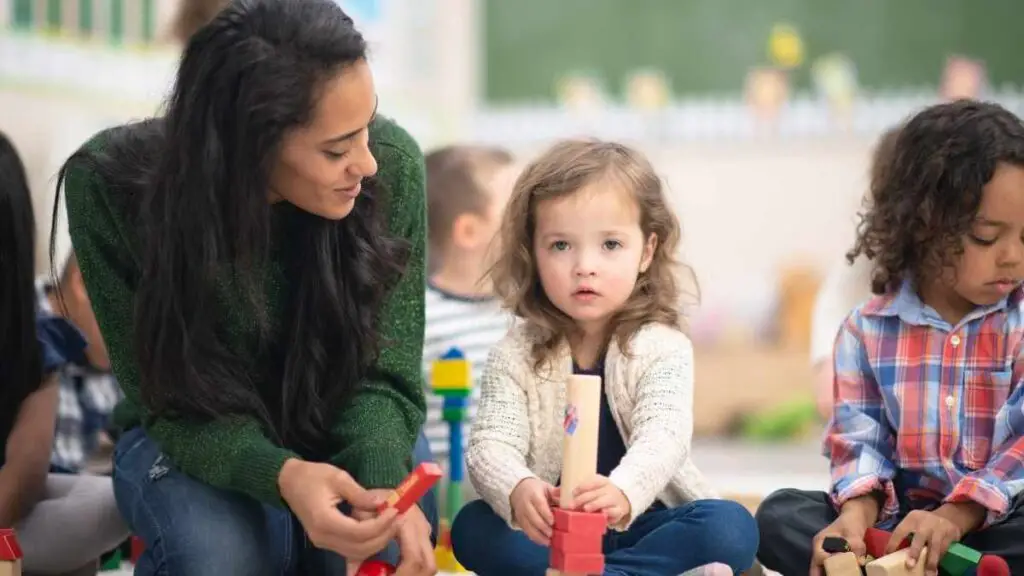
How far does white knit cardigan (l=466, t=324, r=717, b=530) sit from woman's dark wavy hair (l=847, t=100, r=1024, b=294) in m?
0.29

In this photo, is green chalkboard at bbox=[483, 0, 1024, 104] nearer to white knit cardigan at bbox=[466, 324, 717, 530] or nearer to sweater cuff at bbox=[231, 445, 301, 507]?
white knit cardigan at bbox=[466, 324, 717, 530]

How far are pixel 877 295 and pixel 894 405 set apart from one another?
5.7 inches

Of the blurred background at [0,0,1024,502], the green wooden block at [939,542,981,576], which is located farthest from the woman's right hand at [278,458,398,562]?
the blurred background at [0,0,1024,502]

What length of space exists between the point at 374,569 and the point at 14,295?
66cm

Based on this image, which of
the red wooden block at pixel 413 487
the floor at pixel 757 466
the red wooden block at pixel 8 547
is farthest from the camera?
the floor at pixel 757 466

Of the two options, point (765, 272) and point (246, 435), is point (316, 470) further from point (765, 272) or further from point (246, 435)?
point (765, 272)

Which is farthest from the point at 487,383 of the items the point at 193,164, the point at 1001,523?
the point at 1001,523

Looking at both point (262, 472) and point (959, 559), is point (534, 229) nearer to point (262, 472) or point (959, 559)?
point (262, 472)

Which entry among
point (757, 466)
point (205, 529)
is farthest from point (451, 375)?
point (757, 466)

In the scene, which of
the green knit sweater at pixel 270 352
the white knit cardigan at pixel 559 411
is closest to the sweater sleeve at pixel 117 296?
the green knit sweater at pixel 270 352

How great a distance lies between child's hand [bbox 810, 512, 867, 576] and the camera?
4.68 ft

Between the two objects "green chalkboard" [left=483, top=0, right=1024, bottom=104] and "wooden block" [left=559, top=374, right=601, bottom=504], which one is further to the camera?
"green chalkboard" [left=483, top=0, right=1024, bottom=104]

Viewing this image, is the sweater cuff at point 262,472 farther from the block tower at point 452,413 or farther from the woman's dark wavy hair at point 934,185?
the woman's dark wavy hair at point 934,185

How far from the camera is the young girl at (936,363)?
1.48m
